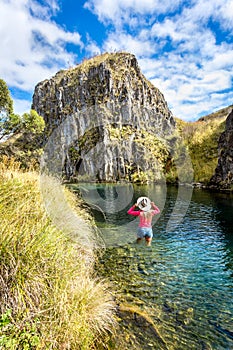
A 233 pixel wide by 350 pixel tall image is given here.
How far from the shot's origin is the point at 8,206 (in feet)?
16.8

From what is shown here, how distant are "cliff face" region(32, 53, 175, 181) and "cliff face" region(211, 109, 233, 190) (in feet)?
67.7

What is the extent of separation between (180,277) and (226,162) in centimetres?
3361

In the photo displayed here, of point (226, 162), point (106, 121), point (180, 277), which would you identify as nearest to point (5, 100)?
point (180, 277)

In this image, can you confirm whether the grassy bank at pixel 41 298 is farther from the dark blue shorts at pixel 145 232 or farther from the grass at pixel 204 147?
the grass at pixel 204 147

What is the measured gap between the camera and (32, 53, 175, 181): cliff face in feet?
215

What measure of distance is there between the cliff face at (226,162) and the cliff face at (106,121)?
20.6 meters

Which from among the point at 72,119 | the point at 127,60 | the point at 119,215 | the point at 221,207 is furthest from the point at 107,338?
the point at 127,60

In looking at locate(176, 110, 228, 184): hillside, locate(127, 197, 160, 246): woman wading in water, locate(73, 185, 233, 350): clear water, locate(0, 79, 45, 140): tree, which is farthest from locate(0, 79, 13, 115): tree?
locate(176, 110, 228, 184): hillside

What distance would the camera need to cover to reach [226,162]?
36844mm

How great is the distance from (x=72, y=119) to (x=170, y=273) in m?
77.9

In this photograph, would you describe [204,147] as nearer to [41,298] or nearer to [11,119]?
[11,119]

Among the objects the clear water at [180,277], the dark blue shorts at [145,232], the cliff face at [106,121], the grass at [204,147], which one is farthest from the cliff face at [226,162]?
the dark blue shorts at [145,232]

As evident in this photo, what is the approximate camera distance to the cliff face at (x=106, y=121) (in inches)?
2579

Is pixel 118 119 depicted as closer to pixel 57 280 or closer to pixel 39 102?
pixel 39 102
